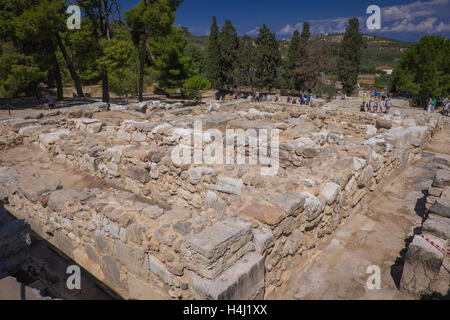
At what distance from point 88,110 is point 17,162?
521 cm

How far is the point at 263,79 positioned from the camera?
31.0m

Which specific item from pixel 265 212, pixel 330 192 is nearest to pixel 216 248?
pixel 265 212

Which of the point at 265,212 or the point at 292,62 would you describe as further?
the point at 292,62

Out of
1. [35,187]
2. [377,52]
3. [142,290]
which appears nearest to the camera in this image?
[142,290]

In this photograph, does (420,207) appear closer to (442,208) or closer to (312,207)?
(442,208)

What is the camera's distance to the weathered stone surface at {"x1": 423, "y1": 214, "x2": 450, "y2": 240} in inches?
143

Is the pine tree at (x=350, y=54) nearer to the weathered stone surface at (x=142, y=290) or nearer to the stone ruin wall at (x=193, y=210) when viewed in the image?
the stone ruin wall at (x=193, y=210)

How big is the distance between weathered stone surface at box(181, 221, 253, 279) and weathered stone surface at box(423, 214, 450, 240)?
2647 millimetres

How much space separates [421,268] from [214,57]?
3118 centimetres

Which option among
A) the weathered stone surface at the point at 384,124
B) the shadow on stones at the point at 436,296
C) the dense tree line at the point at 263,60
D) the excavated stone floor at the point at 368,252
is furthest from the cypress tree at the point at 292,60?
the shadow on stones at the point at 436,296

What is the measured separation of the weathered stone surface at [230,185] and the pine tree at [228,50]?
97.3ft

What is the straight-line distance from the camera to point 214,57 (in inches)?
1230
